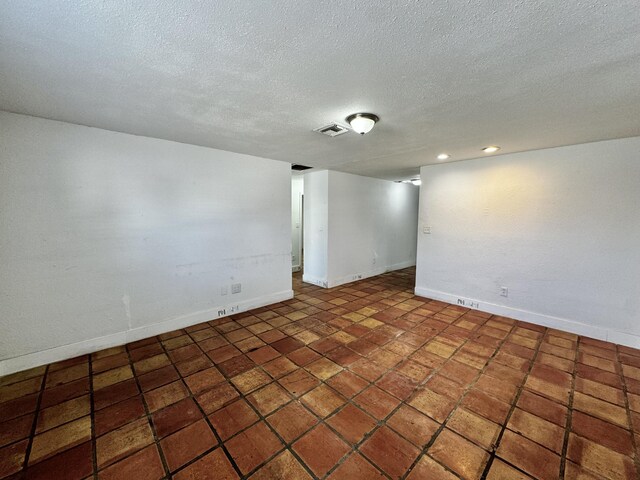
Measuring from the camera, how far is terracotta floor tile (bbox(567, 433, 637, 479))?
1.41 m

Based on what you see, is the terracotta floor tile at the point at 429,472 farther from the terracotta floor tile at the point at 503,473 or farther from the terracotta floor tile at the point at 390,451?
the terracotta floor tile at the point at 503,473

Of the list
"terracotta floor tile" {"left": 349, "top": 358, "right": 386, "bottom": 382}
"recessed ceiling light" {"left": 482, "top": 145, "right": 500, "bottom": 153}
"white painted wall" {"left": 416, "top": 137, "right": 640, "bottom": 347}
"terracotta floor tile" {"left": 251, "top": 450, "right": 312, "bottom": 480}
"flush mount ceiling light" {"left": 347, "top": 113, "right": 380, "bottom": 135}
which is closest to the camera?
"terracotta floor tile" {"left": 251, "top": 450, "right": 312, "bottom": 480}

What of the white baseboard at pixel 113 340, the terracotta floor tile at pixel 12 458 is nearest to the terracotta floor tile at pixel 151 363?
the white baseboard at pixel 113 340

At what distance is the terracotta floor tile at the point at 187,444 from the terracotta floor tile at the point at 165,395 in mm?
343

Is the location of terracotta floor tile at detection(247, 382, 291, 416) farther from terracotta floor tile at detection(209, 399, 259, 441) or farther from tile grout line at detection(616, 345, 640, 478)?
tile grout line at detection(616, 345, 640, 478)

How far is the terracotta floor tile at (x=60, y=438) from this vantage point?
59.7 inches

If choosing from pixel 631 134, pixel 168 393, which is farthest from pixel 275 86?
pixel 631 134


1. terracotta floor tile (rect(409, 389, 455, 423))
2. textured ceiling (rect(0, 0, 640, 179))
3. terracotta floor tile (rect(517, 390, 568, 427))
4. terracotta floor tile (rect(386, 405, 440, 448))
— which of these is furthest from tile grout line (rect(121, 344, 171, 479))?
terracotta floor tile (rect(517, 390, 568, 427))

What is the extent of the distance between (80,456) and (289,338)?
1792mm

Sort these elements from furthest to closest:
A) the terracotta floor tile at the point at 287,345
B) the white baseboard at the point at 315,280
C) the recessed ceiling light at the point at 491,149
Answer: the white baseboard at the point at 315,280 → the recessed ceiling light at the point at 491,149 → the terracotta floor tile at the point at 287,345

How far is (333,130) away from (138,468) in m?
2.88

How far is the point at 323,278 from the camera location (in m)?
5.00

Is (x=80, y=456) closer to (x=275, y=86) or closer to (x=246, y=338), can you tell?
(x=246, y=338)

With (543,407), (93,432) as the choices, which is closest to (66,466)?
(93,432)
